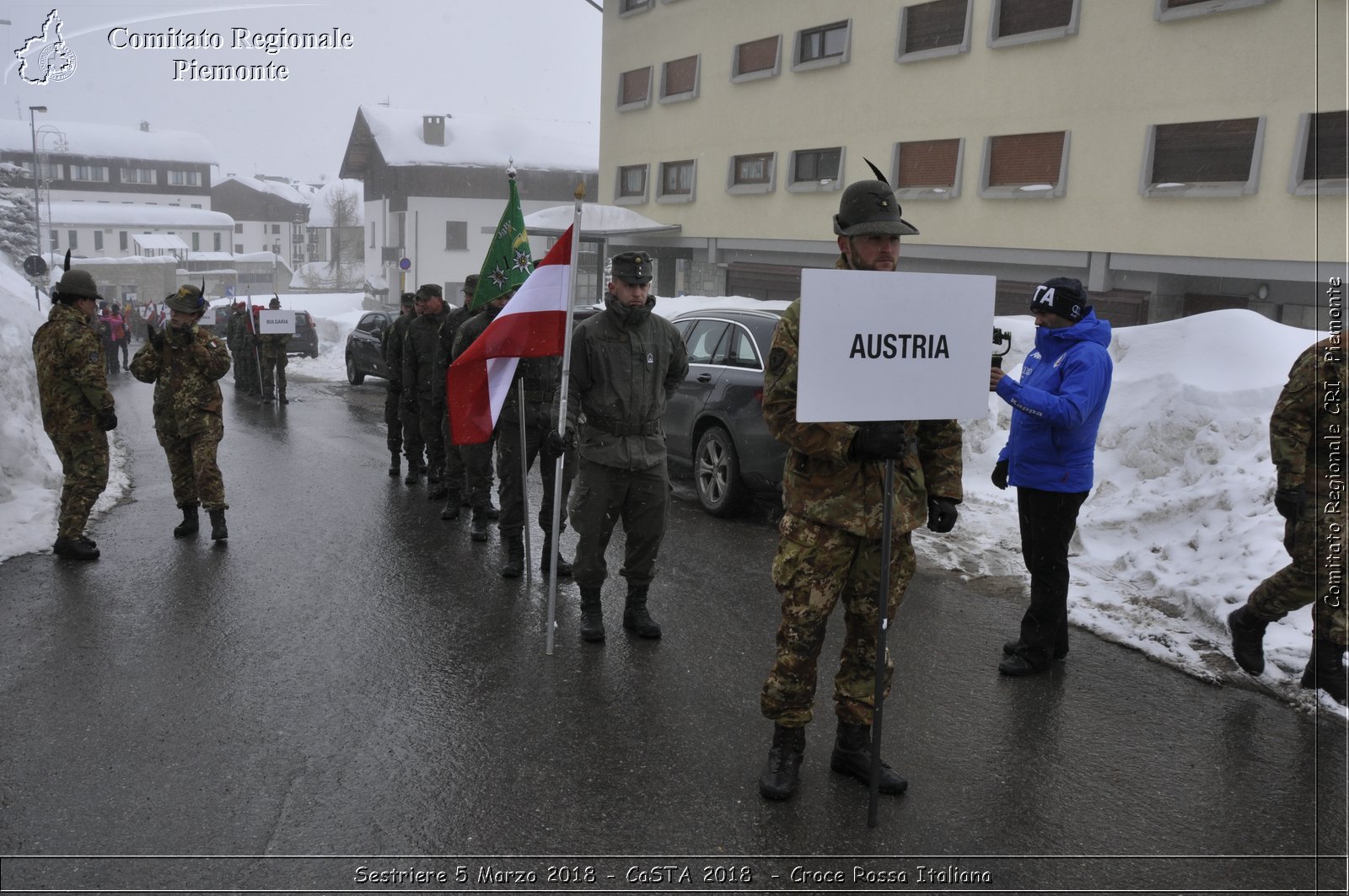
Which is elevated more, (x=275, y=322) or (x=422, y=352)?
(x=275, y=322)

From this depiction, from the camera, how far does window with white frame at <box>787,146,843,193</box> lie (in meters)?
23.2

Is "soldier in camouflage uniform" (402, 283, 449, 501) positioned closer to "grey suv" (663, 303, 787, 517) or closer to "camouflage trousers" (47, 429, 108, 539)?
"grey suv" (663, 303, 787, 517)

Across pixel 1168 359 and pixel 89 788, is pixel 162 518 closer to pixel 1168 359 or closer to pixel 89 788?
pixel 89 788

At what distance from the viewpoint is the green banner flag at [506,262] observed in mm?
6641

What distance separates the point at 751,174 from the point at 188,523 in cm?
2076

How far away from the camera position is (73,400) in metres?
6.87

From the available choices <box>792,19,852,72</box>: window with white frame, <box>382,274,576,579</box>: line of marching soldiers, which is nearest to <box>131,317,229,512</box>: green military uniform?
<box>382,274,576,579</box>: line of marching soldiers

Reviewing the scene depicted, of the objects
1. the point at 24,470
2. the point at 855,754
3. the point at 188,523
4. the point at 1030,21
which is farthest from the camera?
the point at 1030,21

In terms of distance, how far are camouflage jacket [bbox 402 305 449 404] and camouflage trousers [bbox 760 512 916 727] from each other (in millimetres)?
6252

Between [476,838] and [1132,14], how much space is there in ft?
59.7

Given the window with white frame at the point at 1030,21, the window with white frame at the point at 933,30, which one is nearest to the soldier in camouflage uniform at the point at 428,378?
the window with white frame at the point at 1030,21

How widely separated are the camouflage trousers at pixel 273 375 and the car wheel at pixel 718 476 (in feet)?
38.0

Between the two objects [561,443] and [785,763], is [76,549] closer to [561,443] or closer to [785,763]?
[561,443]

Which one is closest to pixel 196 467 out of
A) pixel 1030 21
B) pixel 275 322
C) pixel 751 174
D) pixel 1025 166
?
pixel 275 322
